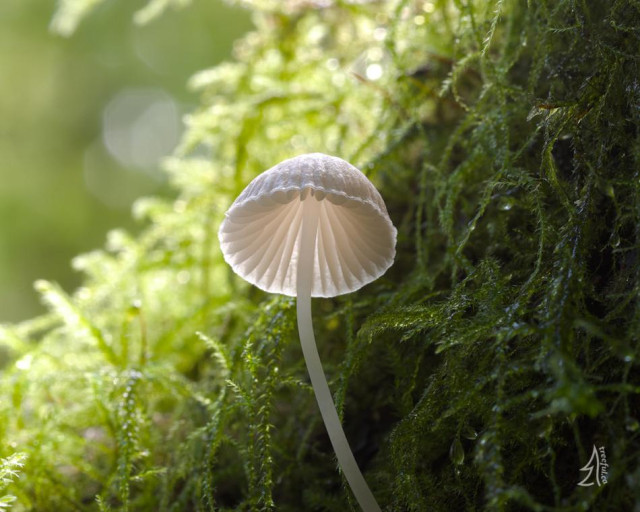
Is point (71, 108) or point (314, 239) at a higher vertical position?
point (71, 108)

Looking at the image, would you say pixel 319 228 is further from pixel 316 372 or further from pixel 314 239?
pixel 316 372

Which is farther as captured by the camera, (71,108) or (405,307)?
(71,108)
